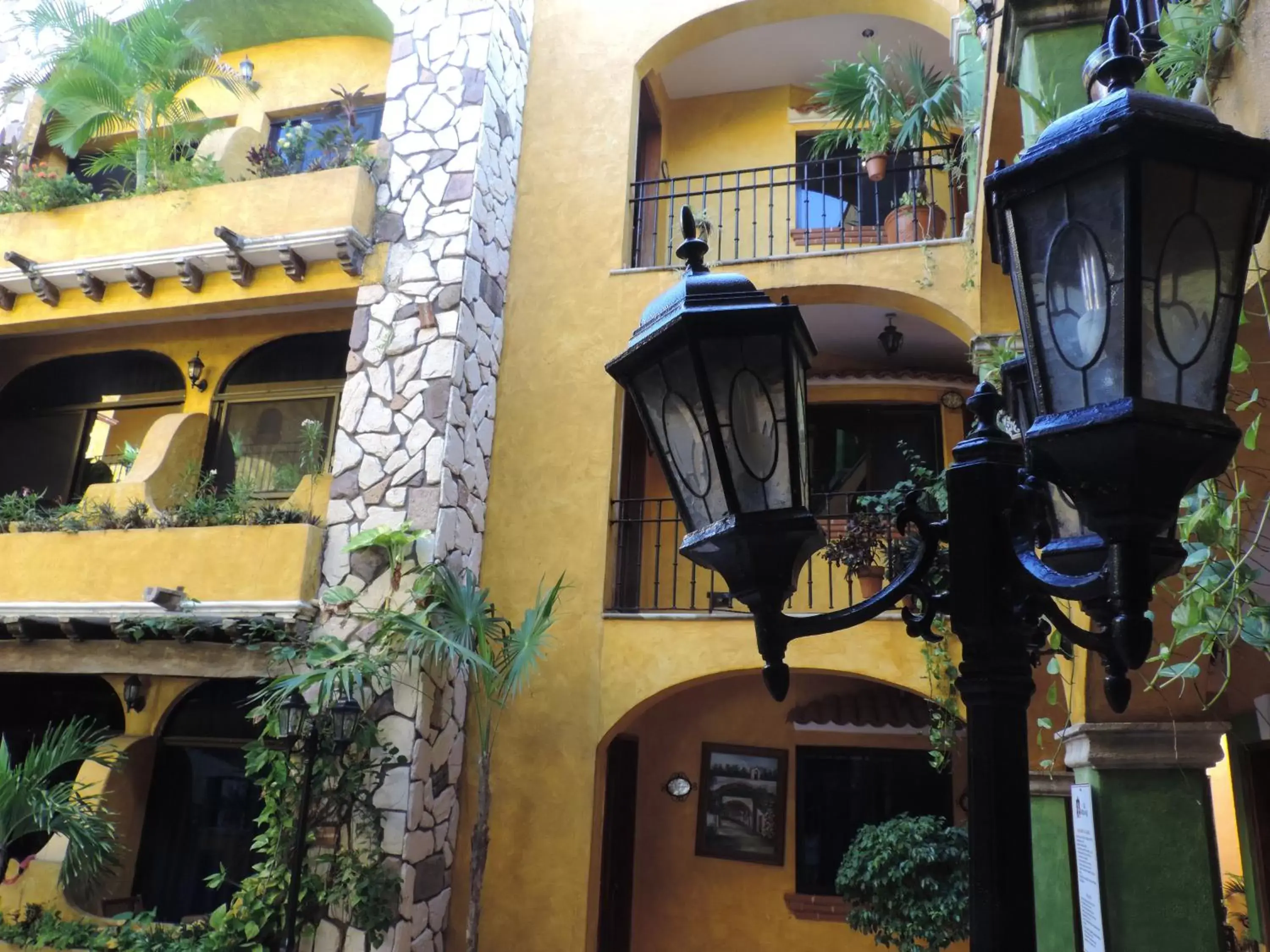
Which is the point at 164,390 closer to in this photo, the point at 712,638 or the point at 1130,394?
the point at 712,638

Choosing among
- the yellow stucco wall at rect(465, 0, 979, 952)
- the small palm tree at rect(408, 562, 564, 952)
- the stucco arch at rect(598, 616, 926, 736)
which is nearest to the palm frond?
the small palm tree at rect(408, 562, 564, 952)

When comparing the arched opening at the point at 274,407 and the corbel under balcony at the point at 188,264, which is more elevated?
the corbel under balcony at the point at 188,264

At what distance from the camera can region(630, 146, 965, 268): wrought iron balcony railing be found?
28.8 feet

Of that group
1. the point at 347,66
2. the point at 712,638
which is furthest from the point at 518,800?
the point at 347,66

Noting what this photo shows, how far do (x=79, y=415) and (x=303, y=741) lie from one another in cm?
580

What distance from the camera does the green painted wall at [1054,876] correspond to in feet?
16.4

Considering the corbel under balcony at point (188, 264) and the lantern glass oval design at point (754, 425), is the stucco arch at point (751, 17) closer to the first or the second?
the corbel under balcony at point (188, 264)

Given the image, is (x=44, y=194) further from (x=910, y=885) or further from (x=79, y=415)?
(x=910, y=885)

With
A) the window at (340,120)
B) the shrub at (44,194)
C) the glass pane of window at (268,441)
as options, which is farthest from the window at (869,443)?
the shrub at (44,194)

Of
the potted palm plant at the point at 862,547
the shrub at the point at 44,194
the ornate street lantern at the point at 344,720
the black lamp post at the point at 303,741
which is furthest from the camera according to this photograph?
the shrub at the point at 44,194

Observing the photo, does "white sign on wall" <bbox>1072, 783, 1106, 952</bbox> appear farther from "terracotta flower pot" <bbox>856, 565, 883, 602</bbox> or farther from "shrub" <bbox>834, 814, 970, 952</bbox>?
"terracotta flower pot" <bbox>856, 565, 883, 602</bbox>

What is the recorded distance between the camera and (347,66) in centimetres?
1066

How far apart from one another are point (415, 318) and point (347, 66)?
4.51 metres

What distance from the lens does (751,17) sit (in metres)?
9.25
